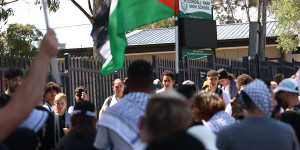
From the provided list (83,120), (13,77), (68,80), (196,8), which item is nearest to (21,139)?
(83,120)

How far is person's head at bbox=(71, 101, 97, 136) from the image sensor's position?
16.1 feet

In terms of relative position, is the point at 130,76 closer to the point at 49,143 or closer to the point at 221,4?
the point at 49,143

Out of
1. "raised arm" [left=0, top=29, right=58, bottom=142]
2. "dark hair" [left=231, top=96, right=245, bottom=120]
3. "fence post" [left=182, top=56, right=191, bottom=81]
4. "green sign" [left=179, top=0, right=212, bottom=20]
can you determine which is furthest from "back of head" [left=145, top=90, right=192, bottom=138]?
"fence post" [left=182, top=56, right=191, bottom=81]

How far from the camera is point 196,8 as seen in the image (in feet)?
40.1

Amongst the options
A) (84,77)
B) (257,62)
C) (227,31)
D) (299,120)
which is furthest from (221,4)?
(299,120)

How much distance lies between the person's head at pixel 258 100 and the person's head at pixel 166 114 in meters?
1.55

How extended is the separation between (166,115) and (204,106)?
2.07m

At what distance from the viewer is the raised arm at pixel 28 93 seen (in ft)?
9.54

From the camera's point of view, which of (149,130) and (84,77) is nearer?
(149,130)

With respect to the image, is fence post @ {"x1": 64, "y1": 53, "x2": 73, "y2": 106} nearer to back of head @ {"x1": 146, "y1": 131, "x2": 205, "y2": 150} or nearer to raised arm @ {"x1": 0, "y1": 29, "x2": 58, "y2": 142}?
raised arm @ {"x1": 0, "y1": 29, "x2": 58, "y2": 142}

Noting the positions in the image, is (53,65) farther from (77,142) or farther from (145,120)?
(77,142)

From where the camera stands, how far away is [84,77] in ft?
34.1

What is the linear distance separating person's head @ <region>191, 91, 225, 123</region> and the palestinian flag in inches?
81.9

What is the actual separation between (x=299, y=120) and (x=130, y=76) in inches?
75.0
